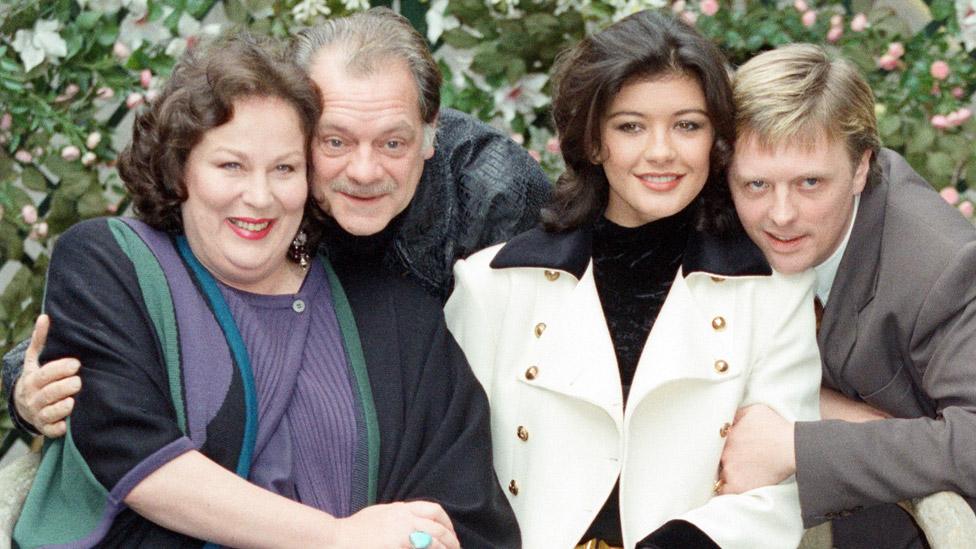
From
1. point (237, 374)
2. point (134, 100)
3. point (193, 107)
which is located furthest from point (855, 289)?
point (134, 100)

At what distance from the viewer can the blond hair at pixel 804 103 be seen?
110 inches

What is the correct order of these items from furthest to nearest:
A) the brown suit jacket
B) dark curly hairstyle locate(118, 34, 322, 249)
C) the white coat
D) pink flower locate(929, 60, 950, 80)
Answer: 1. pink flower locate(929, 60, 950, 80)
2. the white coat
3. the brown suit jacket
4. dark curly hairstyle locate(118, 34, 322, 249)

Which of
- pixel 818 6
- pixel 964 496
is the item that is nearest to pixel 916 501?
pixel 964 496

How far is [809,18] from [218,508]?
2.14 m

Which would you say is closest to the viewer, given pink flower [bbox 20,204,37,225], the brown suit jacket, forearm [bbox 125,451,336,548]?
forearm [bbox 125,451,336,548]

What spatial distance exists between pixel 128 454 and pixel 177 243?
424 millimetres

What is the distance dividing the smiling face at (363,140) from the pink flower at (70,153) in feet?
4.33

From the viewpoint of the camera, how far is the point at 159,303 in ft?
8.46

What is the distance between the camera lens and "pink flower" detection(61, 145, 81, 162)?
389 centimetres

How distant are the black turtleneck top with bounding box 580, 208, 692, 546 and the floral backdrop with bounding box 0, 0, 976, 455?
1047 mm

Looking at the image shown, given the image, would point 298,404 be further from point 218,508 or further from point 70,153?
point 70,153

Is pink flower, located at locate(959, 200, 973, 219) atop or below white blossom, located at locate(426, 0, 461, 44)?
below

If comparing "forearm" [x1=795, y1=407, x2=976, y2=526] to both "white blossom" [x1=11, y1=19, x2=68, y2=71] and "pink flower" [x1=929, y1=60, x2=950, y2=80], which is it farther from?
"white blossom" [x1=11, y1=19, x2=68, y2=71]

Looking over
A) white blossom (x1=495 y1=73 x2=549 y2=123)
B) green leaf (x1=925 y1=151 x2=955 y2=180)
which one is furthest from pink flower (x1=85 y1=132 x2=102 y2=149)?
green leaf (x1=925 y1=151 x2=955 y2=180)
